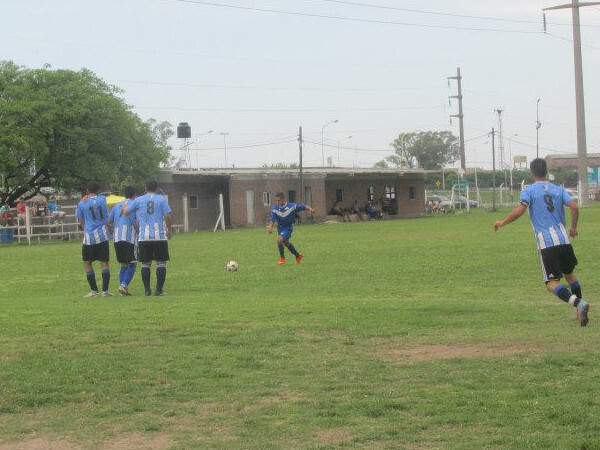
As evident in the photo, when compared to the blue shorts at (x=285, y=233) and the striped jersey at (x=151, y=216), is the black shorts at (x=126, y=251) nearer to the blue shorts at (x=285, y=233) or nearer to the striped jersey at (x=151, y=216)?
the striped jersey at (x=151, y=216)

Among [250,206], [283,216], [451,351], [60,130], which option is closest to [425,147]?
[250,206]

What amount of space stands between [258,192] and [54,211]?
61.1 feet

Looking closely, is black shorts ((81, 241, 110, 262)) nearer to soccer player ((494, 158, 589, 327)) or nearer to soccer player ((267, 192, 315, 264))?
soccer player ((267, 192, 315, 264))

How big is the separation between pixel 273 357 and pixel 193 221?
51361 mm

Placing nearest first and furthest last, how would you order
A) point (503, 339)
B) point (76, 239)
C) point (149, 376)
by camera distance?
1. point (149, 376)
2. point (503, 339)
3. point (76, 239)

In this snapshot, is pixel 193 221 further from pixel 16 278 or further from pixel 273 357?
pixel 273 357

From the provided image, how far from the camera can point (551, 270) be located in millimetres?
10516

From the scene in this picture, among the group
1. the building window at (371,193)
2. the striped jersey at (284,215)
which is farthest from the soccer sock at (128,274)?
the building window at (371,193)

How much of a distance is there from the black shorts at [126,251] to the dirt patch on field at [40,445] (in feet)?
32.6

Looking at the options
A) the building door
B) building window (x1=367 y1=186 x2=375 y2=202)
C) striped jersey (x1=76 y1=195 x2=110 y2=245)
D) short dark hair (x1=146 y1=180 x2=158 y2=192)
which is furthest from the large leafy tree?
short dark hair (x1=146 y1=180 x2=158 y2=192)

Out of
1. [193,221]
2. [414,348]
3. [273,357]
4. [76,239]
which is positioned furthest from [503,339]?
[193,221]

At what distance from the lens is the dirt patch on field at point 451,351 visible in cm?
847

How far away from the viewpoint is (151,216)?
50.6 feet

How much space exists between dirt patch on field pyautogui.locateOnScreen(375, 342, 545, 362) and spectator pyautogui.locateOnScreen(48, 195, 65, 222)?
39082mm
